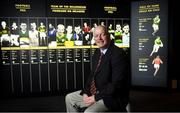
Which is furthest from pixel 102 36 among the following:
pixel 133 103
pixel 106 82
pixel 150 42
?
pixel 150 42

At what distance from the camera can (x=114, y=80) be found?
292cm

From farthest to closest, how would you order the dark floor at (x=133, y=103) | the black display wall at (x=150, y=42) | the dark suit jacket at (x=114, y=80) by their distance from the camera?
1. the black display wall at (x=150, y=42)
2. the dark floor at (x=133, y=103)
3. the dark suit jacket at (x=114, y=80)

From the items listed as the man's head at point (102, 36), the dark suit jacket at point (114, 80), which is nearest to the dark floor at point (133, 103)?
the dark suit jacket at point (114, 80)

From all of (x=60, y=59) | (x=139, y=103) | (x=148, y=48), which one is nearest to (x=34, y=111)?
(x=60, y=59)

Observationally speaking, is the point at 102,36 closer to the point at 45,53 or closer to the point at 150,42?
the point at 45,53

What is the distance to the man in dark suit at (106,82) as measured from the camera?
2.89 metres

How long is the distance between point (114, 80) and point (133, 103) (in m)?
2.49

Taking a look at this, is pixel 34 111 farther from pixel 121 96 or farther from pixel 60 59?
pixel 121 96

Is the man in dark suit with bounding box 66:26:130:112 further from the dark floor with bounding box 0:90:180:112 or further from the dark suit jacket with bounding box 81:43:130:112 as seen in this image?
the dark floor with bounding box 0:90:180:112

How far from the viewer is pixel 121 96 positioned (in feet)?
9.64

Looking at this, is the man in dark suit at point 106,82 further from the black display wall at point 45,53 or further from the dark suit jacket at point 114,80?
the black display wall at point 45,53

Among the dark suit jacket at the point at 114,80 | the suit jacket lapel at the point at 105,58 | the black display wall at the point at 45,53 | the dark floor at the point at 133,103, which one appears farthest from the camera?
the black display wall at the point at 45,53

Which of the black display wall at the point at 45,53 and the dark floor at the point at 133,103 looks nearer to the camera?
the dark floor at the point at 133,103

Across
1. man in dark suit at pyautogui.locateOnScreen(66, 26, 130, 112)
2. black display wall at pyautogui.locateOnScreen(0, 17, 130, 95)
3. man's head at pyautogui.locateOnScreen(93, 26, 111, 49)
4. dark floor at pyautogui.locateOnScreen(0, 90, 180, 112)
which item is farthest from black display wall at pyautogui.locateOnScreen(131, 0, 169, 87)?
man's head at pyautogui.locateOnScreen(93, 26, 111, 49)
